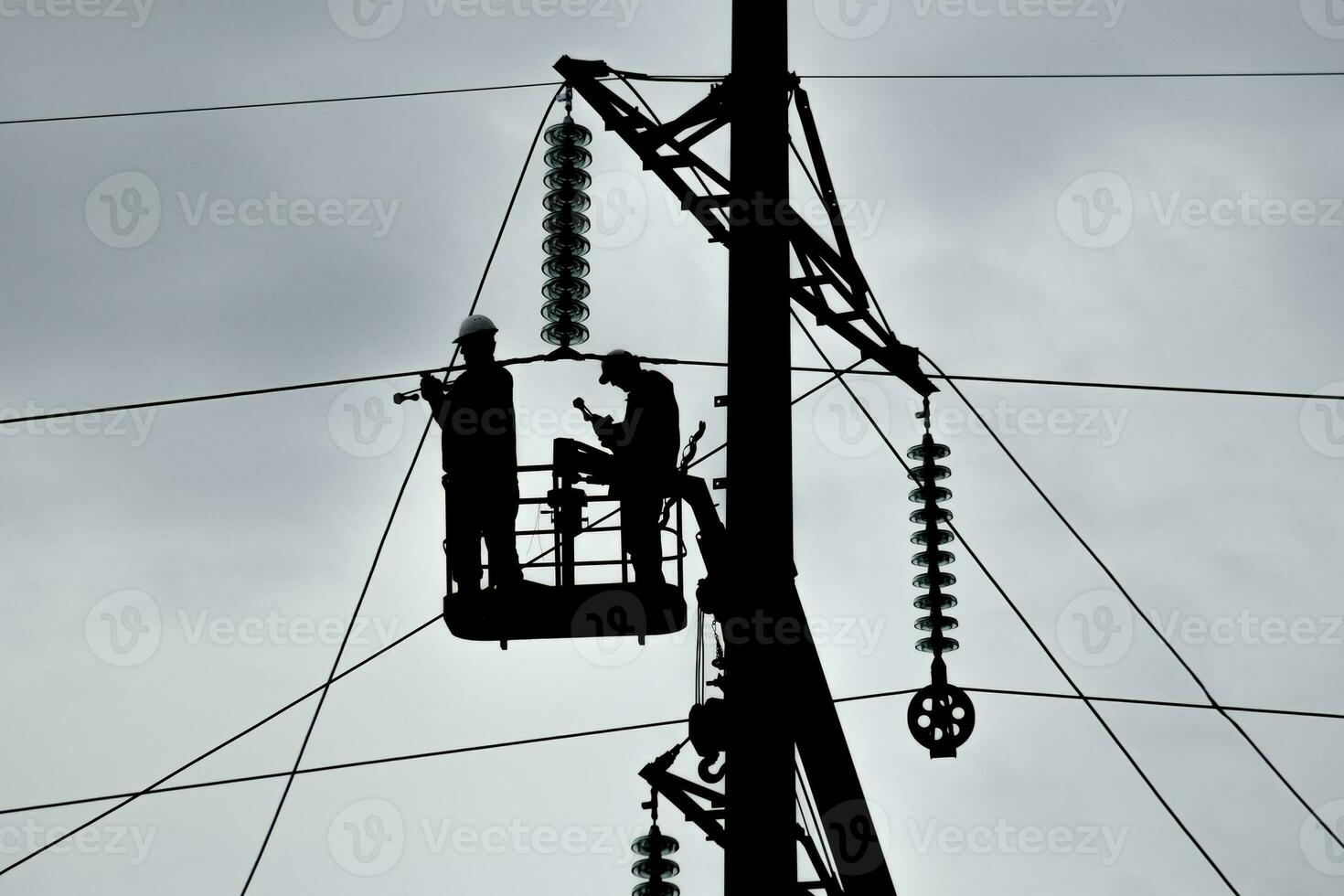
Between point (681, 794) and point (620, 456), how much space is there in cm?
249

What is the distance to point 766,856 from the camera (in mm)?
9219

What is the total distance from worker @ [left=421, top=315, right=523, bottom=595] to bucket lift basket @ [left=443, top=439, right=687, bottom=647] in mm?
101

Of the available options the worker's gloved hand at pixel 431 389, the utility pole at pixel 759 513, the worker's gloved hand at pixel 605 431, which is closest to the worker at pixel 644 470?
the worker's gloved hand at pixel 605 431

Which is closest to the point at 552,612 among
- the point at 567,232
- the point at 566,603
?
the point at 566,603

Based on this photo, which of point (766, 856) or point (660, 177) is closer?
point (766, 856)

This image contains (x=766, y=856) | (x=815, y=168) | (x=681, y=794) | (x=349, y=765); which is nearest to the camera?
(x=766, y=856)

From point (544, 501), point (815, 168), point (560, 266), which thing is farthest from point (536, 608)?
point (815, 168)

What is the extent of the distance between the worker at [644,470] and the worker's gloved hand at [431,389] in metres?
1.33

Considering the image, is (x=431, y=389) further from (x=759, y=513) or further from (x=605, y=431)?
(x=759, y=513)

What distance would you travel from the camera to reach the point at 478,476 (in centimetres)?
1166

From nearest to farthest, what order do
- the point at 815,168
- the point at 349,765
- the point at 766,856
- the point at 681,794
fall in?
the point at 766,856
the point at 681,794
the point at 815,168
the point at 349,765

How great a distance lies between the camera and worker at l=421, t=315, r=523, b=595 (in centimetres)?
1157

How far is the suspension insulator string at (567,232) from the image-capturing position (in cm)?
1187

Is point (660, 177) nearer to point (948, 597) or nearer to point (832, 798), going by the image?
point (948, 597)
